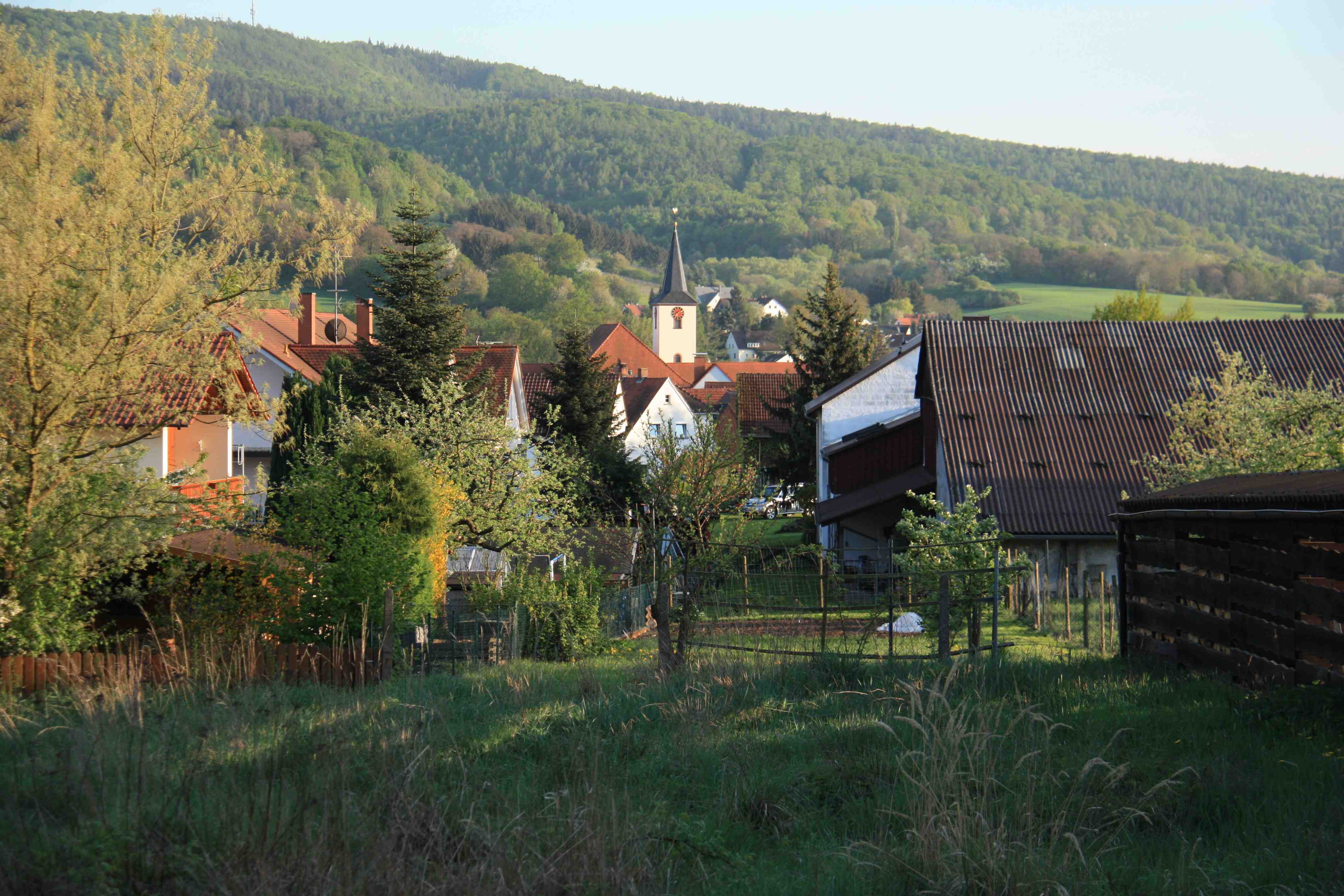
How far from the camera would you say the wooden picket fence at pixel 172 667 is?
37.0ft

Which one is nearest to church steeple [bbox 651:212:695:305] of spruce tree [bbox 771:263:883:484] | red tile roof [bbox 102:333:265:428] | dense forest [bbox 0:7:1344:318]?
dense forest [bbox 0:7:1344:318]

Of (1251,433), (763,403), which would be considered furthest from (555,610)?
(763,403)

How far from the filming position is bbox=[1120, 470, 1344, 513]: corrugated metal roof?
26.7 feet

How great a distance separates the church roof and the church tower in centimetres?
3

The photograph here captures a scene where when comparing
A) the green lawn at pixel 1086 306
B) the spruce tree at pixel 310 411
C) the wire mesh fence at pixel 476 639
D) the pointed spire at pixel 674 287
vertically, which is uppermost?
the pointed spire at pixel 674 287

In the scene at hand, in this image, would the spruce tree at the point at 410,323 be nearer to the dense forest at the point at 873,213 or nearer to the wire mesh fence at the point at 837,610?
the wire mesh fence at the point at 837,610

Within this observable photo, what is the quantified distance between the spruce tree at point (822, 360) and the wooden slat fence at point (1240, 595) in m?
32.8

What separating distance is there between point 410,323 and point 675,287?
93.9 m

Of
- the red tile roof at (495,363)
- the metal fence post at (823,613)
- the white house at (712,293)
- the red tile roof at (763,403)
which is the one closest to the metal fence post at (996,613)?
the metal fence post at (823,613)

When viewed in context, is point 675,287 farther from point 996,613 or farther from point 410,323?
point 996,613

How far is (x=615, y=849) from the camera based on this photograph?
5.80m

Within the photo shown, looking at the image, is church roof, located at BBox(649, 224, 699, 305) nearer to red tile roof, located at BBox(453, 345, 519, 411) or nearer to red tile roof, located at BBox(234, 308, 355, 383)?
red tile roof, located at BBox(234, 308, 355, 383)

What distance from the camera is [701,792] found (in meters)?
7.84

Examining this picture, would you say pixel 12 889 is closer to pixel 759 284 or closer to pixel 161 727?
pixel 161 727
